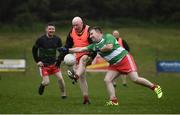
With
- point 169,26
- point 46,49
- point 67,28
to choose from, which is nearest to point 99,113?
point 46,49

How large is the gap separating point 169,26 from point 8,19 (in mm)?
16764

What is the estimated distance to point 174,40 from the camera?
2320 inches

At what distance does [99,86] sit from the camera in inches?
1042

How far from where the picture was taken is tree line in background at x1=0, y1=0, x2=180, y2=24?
66438mm

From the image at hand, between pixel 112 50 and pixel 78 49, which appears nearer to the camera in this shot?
pixel 112 50

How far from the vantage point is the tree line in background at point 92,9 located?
66438 millimetres

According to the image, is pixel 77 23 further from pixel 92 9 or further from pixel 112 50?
pixel 92 9

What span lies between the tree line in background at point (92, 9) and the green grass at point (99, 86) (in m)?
4.77

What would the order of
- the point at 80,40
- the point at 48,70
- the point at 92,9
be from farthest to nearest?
1. the point at 92,9
2. the point at 48,70
3. the point at 80,40

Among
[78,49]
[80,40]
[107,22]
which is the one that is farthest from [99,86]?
[107,22]

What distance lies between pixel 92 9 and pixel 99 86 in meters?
42.5

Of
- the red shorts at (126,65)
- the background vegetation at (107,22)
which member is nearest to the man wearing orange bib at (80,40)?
the red shorts at (126,65)

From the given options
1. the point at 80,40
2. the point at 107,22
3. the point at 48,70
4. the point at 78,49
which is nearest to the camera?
the point at 78,49

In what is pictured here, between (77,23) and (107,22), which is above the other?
(107,22)
